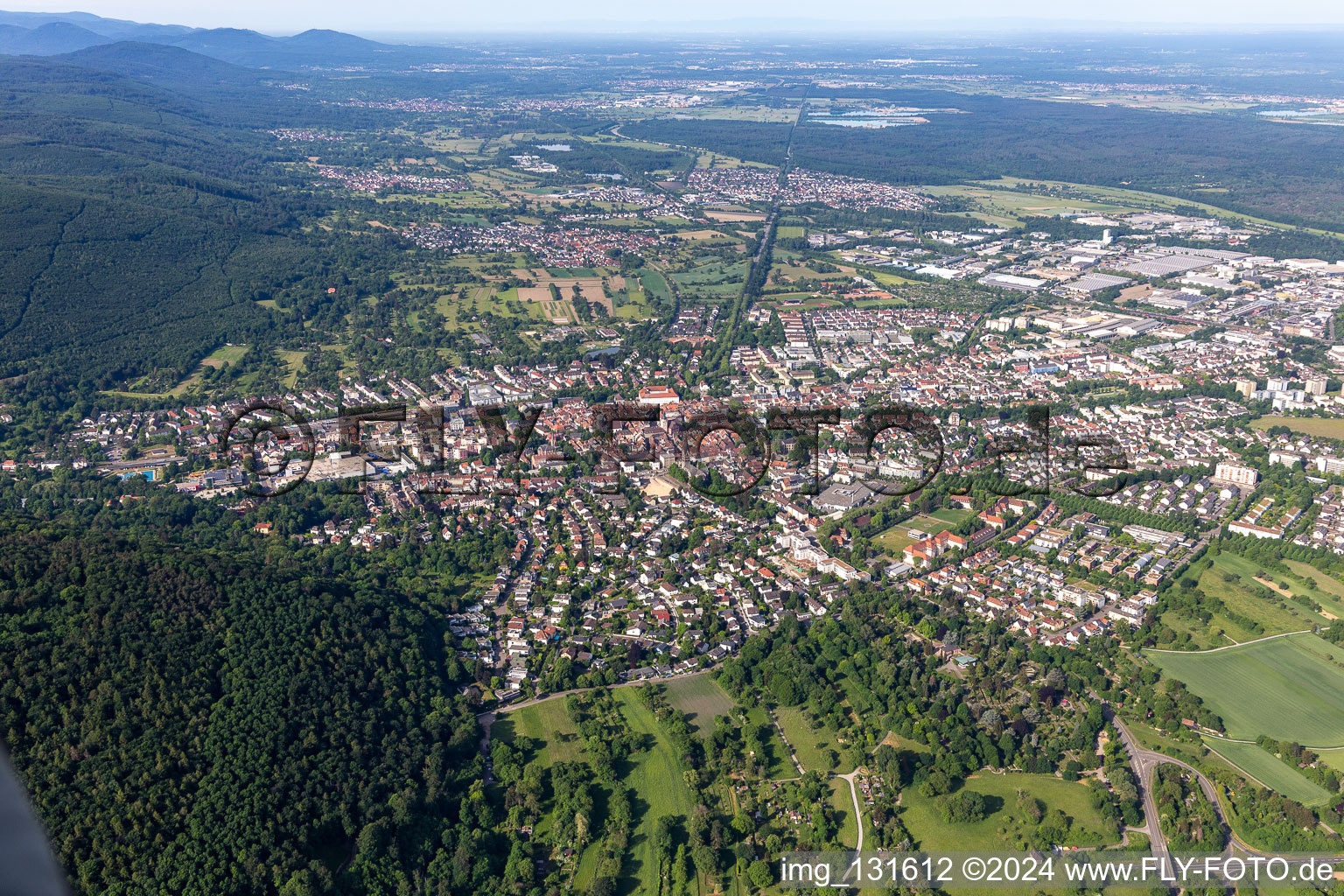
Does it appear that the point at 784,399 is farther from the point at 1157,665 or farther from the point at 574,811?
the point at 574,811

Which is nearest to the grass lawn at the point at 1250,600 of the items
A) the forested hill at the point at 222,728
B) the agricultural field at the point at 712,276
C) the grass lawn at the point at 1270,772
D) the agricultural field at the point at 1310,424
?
the grass lawn at the point at 1270,772

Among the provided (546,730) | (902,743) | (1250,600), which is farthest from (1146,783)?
(546,730)

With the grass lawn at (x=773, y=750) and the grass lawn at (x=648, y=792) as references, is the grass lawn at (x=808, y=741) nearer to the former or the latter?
the grass lawn at (x=773, y=750)

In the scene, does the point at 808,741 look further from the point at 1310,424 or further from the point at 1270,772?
the point at 1310,424

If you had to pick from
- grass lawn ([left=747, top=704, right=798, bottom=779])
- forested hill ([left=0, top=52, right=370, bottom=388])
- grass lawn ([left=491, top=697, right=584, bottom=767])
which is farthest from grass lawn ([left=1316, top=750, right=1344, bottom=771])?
forested hill ([left=0, top=52, right=370, bottom=388])

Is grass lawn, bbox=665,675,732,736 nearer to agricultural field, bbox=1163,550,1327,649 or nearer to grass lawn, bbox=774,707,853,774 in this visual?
grass lawn, bbox=774,707,853,774

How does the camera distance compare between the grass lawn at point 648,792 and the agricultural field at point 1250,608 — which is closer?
the grass lawn at point 648,792
